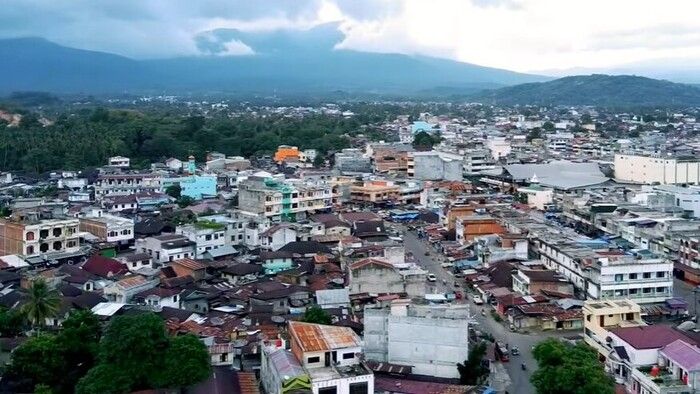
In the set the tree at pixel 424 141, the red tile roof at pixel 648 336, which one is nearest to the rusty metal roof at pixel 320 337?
the red tile roof at pixel 648 336

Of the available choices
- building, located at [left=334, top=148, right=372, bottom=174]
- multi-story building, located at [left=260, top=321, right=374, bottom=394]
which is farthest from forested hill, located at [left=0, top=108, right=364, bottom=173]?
multi-story building, located at [left=260, top=321, right=374, bottom=394]

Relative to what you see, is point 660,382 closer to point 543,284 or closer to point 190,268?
point 543,284

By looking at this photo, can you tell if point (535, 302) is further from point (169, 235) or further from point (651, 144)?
point (651, 144)

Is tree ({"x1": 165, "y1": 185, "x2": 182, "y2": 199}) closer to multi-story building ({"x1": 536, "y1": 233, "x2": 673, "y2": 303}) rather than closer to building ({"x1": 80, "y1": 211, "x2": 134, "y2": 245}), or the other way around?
building ({"x1": 80, "y1": 211, "x2": 134, "y2": 245})

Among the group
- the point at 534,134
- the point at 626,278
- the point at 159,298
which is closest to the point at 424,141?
the point at 534,134

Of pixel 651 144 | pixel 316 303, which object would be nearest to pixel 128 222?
pixel 316 303
